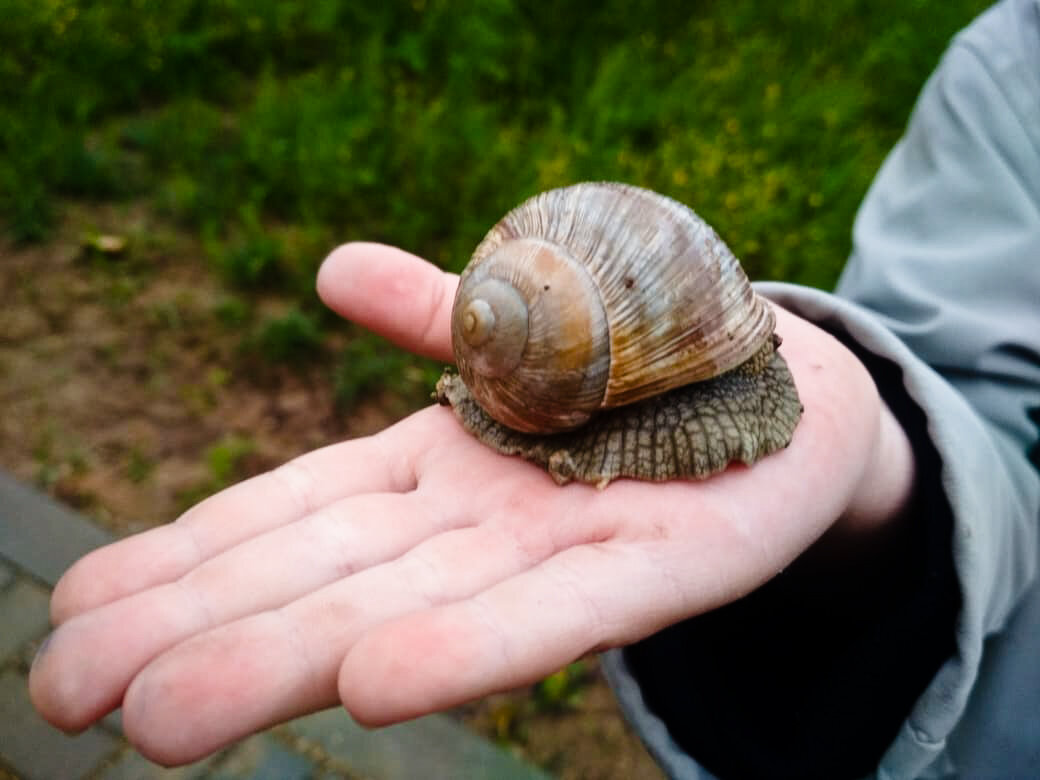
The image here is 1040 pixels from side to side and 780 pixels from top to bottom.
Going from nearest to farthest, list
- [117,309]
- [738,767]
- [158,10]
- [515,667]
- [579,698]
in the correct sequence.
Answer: [515,667]
[738,767]
[579,698]
[117,309]
[158,10]

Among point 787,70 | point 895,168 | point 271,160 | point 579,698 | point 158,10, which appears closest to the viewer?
point 895,168

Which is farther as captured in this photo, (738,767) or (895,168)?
(895,168)

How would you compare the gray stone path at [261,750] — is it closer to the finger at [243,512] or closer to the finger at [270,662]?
the finger at [243,512]

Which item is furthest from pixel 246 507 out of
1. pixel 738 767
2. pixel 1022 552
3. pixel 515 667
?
pixel 1022 552

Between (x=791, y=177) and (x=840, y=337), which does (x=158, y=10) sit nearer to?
(x=791, y=177)

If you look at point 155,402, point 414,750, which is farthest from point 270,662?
point 155,402

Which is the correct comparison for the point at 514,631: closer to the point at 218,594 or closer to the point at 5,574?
the point at 218,594
